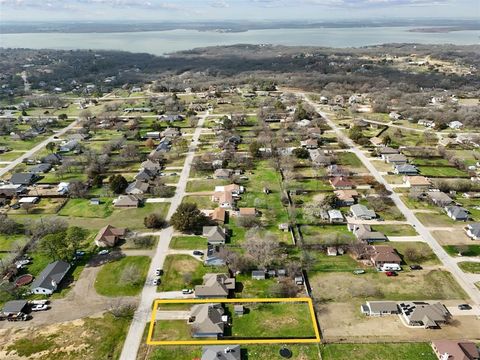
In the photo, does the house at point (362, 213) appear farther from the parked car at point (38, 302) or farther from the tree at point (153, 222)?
the parked car at point (38, 302)

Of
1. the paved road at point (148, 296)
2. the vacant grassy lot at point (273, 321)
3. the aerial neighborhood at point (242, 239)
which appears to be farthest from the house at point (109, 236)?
the vacant grassy lot at point (273, 321)

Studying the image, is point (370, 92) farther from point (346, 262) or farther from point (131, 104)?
point (346, 262)

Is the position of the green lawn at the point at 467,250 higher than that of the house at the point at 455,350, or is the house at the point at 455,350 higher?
the house at the point at 455,350

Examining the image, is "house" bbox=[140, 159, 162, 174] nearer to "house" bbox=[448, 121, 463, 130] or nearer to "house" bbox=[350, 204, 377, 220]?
"house" bbox=[350, 204, 377, 220]

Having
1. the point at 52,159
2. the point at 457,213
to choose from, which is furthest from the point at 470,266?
the point at 52,159

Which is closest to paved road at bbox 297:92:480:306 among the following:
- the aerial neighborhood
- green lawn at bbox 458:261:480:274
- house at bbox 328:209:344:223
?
the aerial neighborhood
